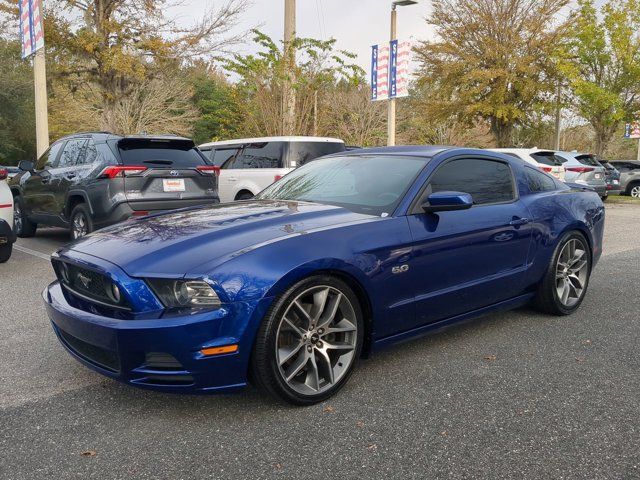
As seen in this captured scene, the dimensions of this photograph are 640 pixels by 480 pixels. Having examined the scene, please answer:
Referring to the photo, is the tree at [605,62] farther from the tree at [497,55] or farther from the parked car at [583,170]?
the parked car at [583,170]

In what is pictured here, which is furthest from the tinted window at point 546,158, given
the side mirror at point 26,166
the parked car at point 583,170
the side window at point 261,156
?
the side mirror at point 26,166

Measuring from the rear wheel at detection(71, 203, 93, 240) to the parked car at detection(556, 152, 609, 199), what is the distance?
12.7 meters

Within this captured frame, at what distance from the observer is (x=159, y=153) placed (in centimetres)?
739

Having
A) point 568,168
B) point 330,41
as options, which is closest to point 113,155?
point 330,41

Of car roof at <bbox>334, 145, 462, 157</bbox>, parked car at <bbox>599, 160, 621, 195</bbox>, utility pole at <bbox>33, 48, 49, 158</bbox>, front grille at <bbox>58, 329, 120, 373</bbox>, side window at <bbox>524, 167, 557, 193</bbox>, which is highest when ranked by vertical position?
utility pole at <bbox>33, 48, 49, 158</bbox>

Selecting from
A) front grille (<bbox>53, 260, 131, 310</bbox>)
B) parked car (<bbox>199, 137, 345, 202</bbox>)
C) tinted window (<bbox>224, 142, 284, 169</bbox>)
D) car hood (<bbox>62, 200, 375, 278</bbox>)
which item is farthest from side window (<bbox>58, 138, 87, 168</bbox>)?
front grille (<bbox>53, 260, 131, 310</bbox>)

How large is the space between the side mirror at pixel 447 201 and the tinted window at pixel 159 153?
4552 mm

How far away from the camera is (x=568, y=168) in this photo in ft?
52.2

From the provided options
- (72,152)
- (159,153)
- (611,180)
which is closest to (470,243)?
(159,153)

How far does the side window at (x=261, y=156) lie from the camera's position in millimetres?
10039

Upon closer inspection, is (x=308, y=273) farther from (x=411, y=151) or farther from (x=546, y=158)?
(x=546, y=158)

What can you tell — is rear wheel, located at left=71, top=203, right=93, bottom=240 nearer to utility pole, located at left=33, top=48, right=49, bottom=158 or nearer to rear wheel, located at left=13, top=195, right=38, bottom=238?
rear wheel, located at left=13, top=195, right=38, bottom=238

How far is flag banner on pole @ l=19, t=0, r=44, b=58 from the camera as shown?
11789mm

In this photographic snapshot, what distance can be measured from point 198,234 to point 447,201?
5.08 ft
